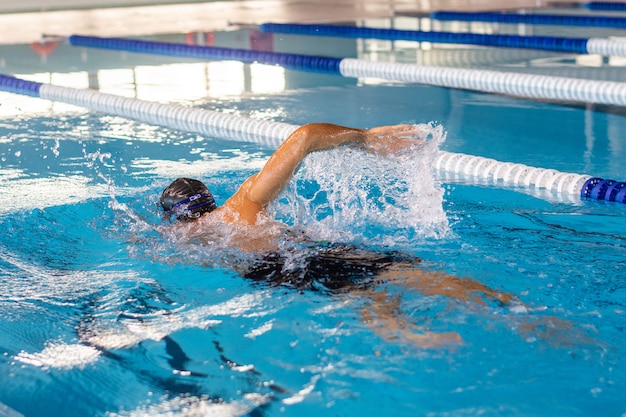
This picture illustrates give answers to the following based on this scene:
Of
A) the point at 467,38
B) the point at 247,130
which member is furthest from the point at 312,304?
the point at 467,38

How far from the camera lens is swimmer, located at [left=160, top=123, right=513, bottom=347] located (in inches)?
113

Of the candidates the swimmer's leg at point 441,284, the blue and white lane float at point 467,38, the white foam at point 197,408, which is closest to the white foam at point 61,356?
the white foam at point 197,408

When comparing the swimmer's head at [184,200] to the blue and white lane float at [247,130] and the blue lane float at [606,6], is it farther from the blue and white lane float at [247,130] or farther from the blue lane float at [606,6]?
the blue lane float at [606,6]

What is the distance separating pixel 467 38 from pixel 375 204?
6.14 metres

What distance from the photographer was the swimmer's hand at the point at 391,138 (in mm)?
3225

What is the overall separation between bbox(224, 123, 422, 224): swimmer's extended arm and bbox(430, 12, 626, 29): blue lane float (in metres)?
8.44

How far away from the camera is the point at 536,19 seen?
11.8 metres

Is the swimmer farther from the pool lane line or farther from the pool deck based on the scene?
the pool deck

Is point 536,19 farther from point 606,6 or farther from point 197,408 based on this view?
point 197,408

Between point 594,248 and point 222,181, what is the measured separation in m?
2.04

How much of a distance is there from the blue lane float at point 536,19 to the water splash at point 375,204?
24.9 feet

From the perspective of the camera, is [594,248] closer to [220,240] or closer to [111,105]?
[220,240]

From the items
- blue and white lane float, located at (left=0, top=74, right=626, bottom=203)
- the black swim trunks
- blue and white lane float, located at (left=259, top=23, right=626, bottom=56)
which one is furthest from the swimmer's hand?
blue and white lane float, located at (left=259, top=23, right=626, bottom=56)

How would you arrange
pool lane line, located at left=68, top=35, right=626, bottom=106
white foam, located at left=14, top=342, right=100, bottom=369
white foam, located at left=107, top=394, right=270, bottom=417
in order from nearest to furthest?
white foam, located at left=107, top=394, right=270, bottom=417 → white foam, located at left=14, top=342, right=100, bottom=369 → pool lane line, located at left=68, top=35, right=626, bottom=106
